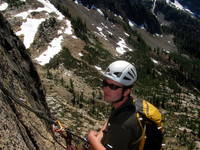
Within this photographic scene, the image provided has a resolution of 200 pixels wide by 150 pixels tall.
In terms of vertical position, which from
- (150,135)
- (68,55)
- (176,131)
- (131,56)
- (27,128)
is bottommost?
(131,56)

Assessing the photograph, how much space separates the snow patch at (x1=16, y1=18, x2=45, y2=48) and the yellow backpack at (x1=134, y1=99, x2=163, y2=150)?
3646 inches

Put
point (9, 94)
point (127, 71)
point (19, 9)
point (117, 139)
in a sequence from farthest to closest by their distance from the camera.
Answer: point (19, 9), point (9, 94), point (127, 71), point (117, 139)

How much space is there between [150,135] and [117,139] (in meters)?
0.67

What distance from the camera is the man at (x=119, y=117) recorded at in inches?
248

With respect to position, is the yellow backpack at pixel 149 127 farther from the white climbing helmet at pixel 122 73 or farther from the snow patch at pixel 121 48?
the snow patch at pixel 121 48

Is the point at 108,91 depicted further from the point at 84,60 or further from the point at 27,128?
the point at 84,60

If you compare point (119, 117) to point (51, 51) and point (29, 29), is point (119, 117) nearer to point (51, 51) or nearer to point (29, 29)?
point (51, 51)

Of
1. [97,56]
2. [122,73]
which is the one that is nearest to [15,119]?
[122,73]

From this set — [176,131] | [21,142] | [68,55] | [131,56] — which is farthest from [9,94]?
[131,56]

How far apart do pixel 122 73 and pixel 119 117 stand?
33.6 inches

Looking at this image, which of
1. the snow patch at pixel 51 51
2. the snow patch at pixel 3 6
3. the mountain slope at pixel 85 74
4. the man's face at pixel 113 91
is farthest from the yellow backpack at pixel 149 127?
the snow patch at pixel 3 6

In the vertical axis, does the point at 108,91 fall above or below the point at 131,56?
above

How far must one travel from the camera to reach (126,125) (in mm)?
6309

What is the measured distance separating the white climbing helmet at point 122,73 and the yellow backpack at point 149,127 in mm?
506
